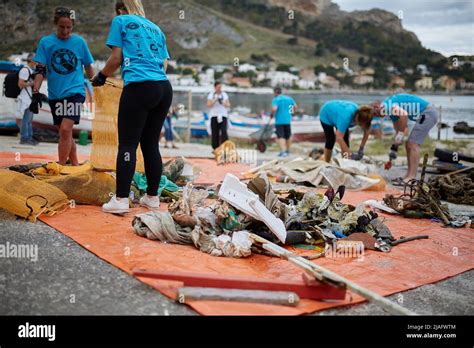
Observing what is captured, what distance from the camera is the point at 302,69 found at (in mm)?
130125

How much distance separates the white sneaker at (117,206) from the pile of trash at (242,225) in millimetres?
493

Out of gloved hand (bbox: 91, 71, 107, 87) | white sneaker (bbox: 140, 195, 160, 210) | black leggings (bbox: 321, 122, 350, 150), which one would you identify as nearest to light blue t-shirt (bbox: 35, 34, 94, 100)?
gloved hand (bbox: 91, 71, 107, 87)

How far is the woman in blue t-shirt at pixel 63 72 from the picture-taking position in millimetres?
5496

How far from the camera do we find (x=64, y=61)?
5562mm

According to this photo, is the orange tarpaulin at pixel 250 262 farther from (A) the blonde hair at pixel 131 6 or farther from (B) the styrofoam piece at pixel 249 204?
(A) the blonde hair at pixel 131 6

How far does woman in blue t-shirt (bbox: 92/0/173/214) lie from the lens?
420 cm

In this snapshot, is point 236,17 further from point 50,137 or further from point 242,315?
point 242,315

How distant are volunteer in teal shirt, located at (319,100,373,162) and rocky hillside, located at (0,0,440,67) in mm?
74352

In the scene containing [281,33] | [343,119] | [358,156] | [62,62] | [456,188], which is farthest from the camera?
[281,33]

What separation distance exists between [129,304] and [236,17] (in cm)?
15563

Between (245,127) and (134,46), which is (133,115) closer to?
(134,46)

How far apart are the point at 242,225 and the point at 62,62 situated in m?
3.18

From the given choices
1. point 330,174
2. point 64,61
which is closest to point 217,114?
point 330,174

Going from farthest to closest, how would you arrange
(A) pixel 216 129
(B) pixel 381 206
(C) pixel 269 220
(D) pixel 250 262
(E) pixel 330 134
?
1. (A) pixel 216 129
2. (E) pixel 330 134
3. (B) pixel 381 206
4. (C) pixel 269 220
5. (D) pixel 250 262
